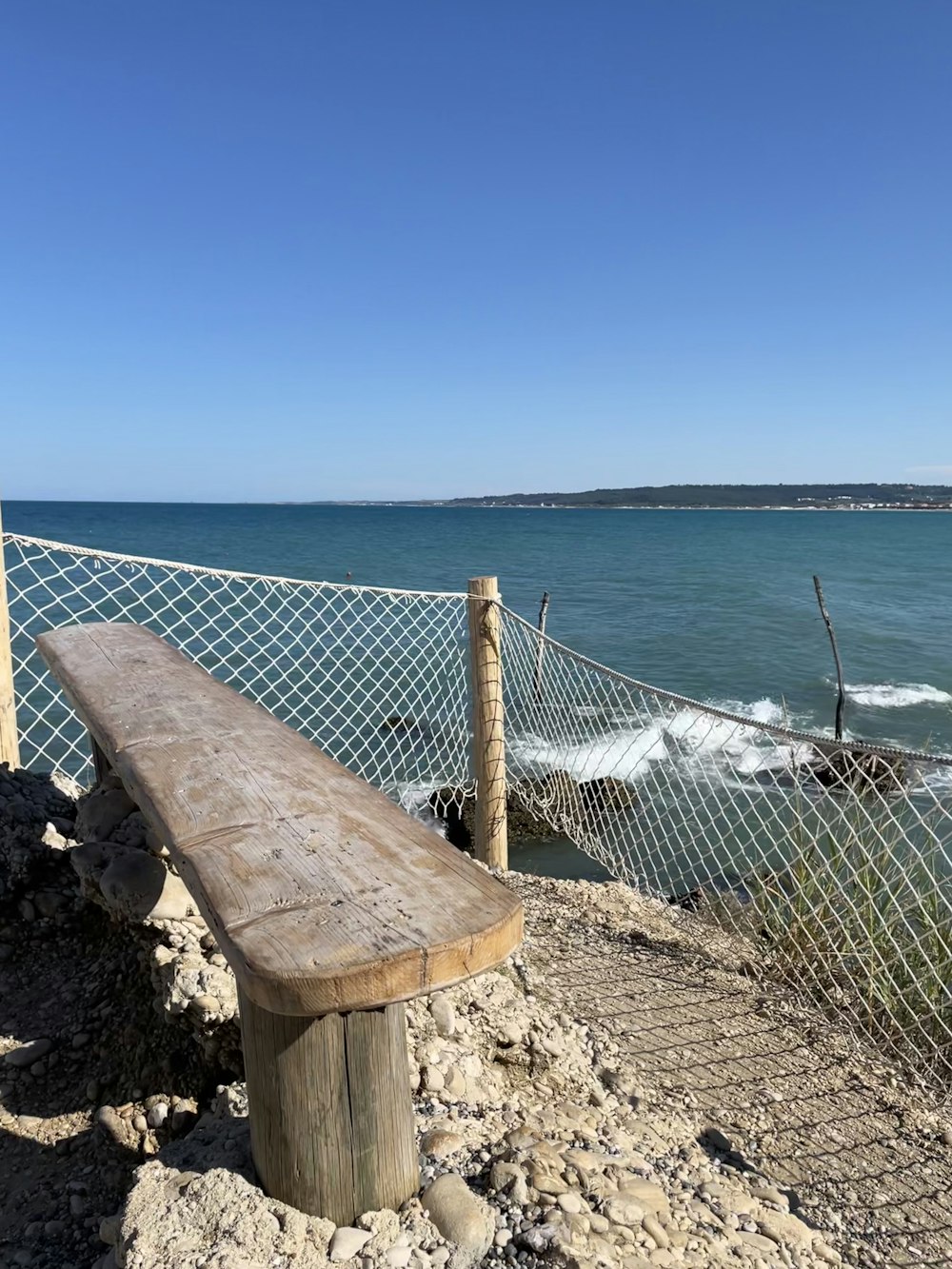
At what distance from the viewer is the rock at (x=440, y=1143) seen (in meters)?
1.39

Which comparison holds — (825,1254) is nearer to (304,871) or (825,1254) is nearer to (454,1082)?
(454,1082)

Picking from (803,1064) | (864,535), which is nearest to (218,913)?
(803,1064)

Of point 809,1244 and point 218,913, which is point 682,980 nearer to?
point 809,1244

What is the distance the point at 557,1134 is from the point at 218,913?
39.5 inches

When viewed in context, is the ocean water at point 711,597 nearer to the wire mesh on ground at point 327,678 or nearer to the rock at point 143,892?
the wire mesh on ground at point 327,678

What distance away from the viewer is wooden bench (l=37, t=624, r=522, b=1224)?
928mm

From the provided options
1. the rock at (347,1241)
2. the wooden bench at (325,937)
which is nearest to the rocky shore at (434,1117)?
the rock at (347,1241)

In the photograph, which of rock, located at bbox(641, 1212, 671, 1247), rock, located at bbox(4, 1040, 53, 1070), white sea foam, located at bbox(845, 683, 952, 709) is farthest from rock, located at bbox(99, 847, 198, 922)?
white sea foam, located at bbox(845, 683, 952, 709)

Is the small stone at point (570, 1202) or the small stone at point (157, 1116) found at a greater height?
the small stone at point (570, 1202)

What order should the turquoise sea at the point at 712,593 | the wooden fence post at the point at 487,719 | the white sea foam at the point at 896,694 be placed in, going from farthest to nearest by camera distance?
the turquoise sea at the point at 712,593
the white sea foam at the point at 896,694
the wooden fence post at the point at 487,719

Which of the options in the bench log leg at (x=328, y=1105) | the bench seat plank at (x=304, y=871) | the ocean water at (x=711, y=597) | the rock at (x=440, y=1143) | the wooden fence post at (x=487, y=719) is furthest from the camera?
the ocean water at (x=711, y=597)

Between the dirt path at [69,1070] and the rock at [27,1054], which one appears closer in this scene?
the dirt path at [69,1070]

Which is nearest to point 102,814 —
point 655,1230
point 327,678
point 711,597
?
point 655,1230

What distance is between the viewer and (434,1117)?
1570mm
